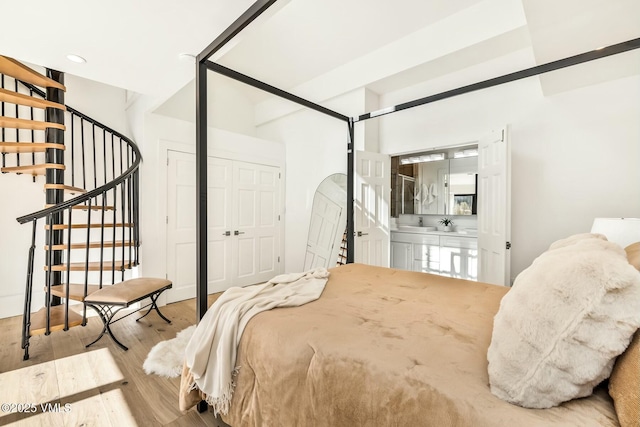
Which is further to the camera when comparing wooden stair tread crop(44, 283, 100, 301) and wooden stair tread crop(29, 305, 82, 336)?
wooden stair tread crop(44, 283, 100, 301)

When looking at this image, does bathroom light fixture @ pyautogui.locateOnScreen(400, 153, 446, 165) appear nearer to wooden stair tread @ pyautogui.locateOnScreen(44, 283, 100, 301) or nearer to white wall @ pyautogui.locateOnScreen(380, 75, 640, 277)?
white wall @ pyautogui.locateOnScreen(380, 75, 640, 277)

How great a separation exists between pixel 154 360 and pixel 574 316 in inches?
103

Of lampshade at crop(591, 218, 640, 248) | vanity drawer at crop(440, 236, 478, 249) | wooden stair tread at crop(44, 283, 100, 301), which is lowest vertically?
wooden stair tread at crop(44, 283, 100, 301)

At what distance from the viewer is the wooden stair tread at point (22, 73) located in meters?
2.55

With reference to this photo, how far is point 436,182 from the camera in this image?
4809mm

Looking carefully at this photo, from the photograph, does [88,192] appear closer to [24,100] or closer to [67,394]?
[24,100]

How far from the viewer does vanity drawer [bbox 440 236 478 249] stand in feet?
12.7

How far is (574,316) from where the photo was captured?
71 cm

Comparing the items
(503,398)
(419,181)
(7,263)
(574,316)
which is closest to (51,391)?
(7,263)

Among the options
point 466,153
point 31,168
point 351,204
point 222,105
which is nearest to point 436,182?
point 466,153

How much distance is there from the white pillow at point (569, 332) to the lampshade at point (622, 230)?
157 cm

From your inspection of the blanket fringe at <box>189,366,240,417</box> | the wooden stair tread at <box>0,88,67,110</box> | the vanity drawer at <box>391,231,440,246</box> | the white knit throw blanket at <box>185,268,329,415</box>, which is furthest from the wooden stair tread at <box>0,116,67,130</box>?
the vanity drawer at <box>391,231,440,246</box>

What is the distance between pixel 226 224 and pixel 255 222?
51 cm

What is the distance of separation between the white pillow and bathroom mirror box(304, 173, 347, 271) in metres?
3.47
